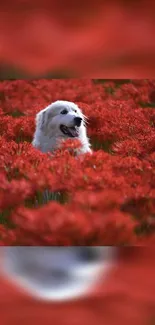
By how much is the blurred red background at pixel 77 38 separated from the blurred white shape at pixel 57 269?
1.70ft

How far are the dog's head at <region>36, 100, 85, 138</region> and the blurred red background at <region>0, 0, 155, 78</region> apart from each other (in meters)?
0.44

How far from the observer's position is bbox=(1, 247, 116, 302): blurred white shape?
1120 mm

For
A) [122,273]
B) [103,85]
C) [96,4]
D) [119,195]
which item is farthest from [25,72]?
[122,273]

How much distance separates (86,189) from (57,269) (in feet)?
0.59

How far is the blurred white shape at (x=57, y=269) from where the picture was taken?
1.12m

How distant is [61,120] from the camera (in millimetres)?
2104

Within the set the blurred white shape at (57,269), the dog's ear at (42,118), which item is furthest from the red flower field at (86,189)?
the dog's ear at (42,118)

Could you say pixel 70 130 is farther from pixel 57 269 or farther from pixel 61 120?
pixel 57 269

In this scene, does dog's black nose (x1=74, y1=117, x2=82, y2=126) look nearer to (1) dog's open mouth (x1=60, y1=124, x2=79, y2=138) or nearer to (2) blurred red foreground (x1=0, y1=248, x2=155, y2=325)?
(1) dog's open mouth (x1=60, y1=124, x2=79, y2=138)

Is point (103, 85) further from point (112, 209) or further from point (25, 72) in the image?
point (112, 209)

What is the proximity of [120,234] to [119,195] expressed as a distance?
4.1 inches

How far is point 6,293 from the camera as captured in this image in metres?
1.13

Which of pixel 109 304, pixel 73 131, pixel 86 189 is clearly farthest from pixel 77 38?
pixel 109 304

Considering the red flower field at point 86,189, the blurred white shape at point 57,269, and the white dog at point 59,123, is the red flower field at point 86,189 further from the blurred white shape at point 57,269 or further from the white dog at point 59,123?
the white dog at point 59,123
